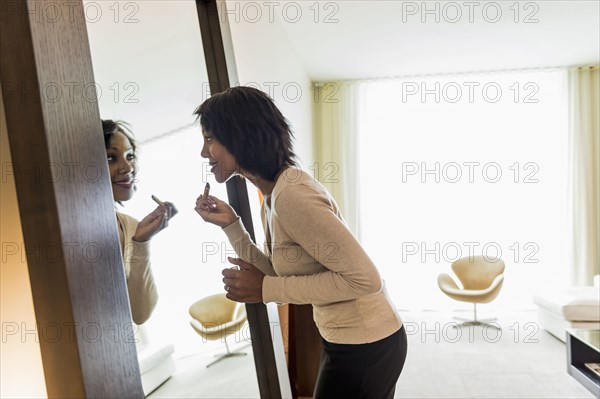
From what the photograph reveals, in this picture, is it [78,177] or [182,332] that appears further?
[182,332]

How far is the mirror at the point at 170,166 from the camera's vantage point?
0.80 m

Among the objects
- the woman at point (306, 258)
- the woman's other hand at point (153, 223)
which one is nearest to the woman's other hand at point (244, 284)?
the woman at point (306, 258)

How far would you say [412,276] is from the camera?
18.2 feet

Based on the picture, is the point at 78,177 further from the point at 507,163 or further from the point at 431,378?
the point at 507,163

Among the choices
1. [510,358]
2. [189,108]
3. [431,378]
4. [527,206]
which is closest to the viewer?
[189,108]

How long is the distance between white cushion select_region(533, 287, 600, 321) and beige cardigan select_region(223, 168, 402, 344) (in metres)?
3.04

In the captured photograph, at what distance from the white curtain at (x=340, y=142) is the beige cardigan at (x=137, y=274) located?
15.5ft

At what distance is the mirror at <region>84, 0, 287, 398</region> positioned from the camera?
80 cm

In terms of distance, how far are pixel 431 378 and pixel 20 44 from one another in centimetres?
324

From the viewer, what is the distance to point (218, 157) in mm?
1147

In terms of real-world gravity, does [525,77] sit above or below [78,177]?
above

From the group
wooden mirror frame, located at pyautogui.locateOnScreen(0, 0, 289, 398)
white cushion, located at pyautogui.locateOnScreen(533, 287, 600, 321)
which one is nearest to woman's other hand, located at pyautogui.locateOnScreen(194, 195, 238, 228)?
wooden mirror frame, located at pyautogui.locateOnScreen(0, 0, 289, 398)

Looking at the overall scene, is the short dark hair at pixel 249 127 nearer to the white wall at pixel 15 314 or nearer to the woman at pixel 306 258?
the woman at pixel 306 258

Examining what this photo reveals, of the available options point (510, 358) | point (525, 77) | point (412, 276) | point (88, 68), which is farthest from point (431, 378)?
point (525, 77)
